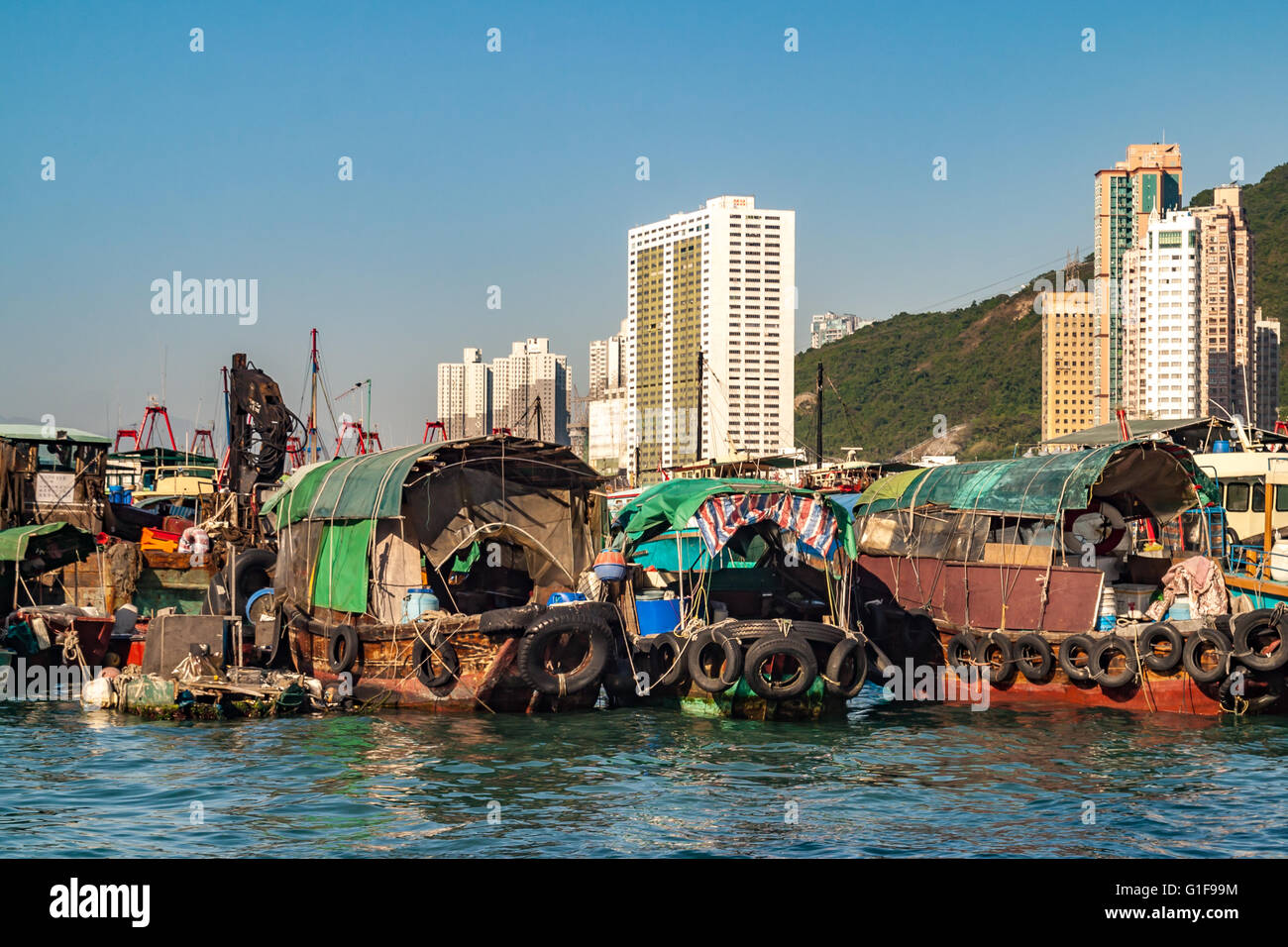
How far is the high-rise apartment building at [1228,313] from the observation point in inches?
3996

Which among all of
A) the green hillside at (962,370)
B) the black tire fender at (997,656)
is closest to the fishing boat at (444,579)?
the black tire fender at (997,656)

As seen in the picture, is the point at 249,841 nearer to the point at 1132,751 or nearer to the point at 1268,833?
the point at 1268,833

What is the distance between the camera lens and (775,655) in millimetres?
15914

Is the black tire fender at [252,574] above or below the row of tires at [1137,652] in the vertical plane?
above

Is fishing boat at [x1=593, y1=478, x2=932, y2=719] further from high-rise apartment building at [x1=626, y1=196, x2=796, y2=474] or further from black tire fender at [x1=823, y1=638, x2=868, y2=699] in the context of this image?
high-rise apartment building at [x1=626, y1=196, x2=796, y2=474]

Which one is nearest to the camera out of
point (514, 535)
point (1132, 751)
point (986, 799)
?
point (986, 799)

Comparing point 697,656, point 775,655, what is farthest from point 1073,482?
point 697,656

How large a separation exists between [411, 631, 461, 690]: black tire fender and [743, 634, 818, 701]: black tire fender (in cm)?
408

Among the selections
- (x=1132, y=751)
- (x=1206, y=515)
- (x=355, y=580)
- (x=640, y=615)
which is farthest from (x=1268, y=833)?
(x=355, y=580)

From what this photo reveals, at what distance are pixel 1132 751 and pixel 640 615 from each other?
7000 mm

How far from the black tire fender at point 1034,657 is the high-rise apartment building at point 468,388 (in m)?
130

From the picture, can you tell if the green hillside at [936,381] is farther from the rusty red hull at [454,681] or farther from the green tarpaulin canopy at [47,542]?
the rusty red hull at [454,681]

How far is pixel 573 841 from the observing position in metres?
10.2
